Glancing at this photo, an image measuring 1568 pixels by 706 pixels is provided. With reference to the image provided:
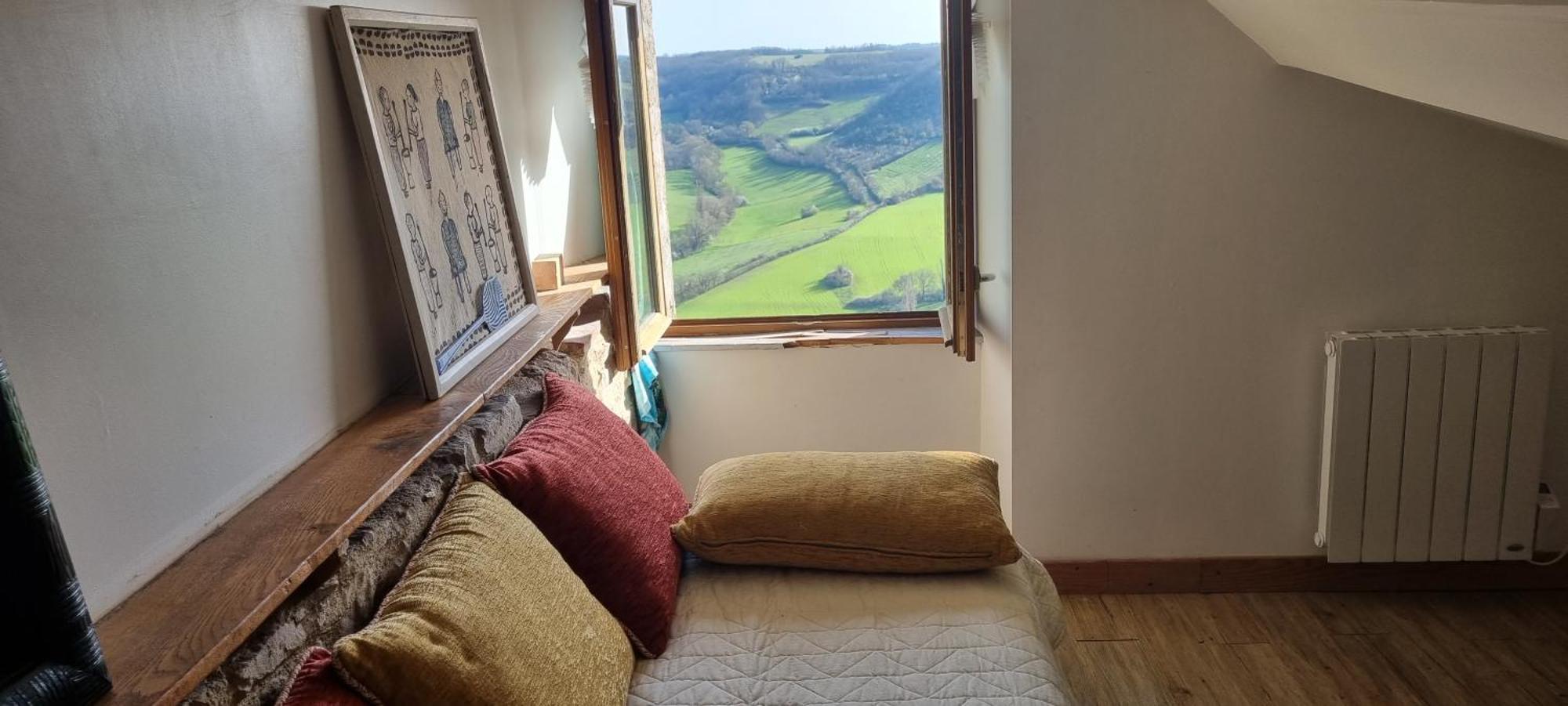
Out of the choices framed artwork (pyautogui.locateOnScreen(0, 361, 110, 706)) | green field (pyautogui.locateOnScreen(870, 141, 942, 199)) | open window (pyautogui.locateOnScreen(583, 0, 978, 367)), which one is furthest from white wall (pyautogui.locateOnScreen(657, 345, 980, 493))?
framed artwork (pyautogui.locateOnScreen(0, 361, 110, 706))

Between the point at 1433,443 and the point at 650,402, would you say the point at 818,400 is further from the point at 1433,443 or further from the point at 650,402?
the point at 1433,443

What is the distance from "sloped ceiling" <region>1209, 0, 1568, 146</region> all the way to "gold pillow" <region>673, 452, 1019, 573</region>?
1.10 meters

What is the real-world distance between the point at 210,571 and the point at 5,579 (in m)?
0.35

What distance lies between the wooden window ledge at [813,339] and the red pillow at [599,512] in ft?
4.19

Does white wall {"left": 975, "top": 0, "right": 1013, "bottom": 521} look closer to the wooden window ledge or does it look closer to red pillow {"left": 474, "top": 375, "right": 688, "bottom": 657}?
the wooden window ledge

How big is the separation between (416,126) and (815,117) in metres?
1.64

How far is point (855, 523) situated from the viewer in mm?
2221

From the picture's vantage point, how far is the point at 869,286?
363 centimetres

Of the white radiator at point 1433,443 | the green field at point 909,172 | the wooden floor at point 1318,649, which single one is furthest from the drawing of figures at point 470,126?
the white radiator at point 1433,443

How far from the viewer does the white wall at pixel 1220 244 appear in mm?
2822

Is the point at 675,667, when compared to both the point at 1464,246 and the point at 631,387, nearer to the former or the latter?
the point at 631,387

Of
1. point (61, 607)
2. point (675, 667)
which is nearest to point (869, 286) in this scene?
point (675, 667)

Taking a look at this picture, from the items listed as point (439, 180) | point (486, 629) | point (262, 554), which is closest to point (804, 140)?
point (439, 180)

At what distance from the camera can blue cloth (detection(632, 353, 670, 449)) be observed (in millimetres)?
3301
